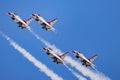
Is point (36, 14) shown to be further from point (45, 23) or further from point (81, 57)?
point (81, 57)

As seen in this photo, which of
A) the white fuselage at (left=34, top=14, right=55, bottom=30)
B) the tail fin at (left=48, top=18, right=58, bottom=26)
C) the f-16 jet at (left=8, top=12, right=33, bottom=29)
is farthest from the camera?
the tail fin at (left=48, top=18, right=58, bottom=26)

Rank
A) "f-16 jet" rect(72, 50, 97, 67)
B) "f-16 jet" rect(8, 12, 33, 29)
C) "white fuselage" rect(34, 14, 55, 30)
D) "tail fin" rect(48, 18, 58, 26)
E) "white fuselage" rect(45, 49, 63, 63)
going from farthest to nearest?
"tail fin" rect(48, 18, 58, 26)
"white fuselage" rect(34, 14, 55, 30)
"f-16 jet" rect(72, 50, 97, 67)
"f-16 jet" rect(8, 12, 33, 29)
"white fuselage" rect(45, 49, 63, 63)

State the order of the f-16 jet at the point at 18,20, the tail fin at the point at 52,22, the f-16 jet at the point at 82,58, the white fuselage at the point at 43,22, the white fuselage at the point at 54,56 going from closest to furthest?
the white fuselage at the point at 54,56 → the f-16 jet at the point at 18,20 → the f-16 jet at the point at 82,58 → the white fuselage at the point at 43,22 → the tail fin at the point at 52,22

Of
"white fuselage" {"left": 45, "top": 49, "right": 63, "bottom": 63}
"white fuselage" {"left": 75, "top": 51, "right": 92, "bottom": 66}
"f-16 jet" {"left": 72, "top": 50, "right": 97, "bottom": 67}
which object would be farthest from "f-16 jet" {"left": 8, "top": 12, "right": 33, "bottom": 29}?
"white fuselage" {"left": 75, "top": 51, "right": 92, "bottom": 66}

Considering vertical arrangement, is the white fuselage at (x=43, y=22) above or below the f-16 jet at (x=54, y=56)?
above

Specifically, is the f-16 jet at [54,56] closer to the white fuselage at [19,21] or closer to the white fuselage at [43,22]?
the white fuselage at [43,22]

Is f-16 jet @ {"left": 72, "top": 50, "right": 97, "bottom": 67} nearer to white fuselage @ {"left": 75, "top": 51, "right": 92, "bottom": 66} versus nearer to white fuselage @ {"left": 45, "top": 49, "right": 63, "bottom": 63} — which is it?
white fuselage @ {"left": 75, "top": 51, "right": 92, "bottom": 66}

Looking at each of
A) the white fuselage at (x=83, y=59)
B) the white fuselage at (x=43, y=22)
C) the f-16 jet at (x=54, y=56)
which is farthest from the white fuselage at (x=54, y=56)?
the white fuselage at (x=43, y=22)

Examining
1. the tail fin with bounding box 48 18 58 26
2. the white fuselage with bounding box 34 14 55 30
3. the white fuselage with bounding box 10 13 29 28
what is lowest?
the white fuselage with bounding box 10 13 29 28

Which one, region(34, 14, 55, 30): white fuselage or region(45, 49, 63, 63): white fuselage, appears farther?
region(34, 14, 55, 30): white fuselage

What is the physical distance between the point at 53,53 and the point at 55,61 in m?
1.43

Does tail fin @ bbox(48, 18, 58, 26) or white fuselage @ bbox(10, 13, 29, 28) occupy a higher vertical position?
tail fin @ bbox(48, 18, 58, 26)

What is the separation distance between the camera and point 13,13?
104m

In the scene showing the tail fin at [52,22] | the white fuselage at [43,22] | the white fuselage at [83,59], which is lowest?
the white fuselage at [83,59]
